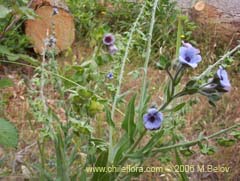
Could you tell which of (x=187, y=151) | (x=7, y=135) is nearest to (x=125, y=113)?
(x=187, y=151)

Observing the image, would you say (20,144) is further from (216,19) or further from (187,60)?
(216,19)

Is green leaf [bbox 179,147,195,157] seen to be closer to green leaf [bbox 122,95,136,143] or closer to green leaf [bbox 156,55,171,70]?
green leaf [bbox 122,95,136,143]

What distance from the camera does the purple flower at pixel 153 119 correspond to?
1146 mm

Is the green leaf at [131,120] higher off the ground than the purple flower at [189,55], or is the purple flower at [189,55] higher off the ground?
the purple flower at [189,55]

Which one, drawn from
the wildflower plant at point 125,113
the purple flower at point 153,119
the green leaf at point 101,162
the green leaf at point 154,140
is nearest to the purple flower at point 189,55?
the wildflower plant at point 125,113

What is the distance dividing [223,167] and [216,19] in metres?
1.63

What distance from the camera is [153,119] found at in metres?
1.16

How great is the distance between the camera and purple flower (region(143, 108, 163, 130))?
1146 millimetres

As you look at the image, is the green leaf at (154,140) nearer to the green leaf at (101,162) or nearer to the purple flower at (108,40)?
the green leaf at (101,162)

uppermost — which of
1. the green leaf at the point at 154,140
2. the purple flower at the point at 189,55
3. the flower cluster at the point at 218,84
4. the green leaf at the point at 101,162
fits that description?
the purple flower at the point at 189,55

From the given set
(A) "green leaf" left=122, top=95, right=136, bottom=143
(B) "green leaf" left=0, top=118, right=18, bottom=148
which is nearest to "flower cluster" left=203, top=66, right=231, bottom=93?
(A) "green leaf" left=122, top=95, right=136, bottom=143

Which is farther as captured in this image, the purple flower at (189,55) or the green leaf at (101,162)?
the green leaf at (101,162)

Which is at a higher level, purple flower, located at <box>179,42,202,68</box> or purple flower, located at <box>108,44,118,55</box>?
purple flower, located at <box>179,42,202,68</box>

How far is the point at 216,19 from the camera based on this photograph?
11.5 ft
